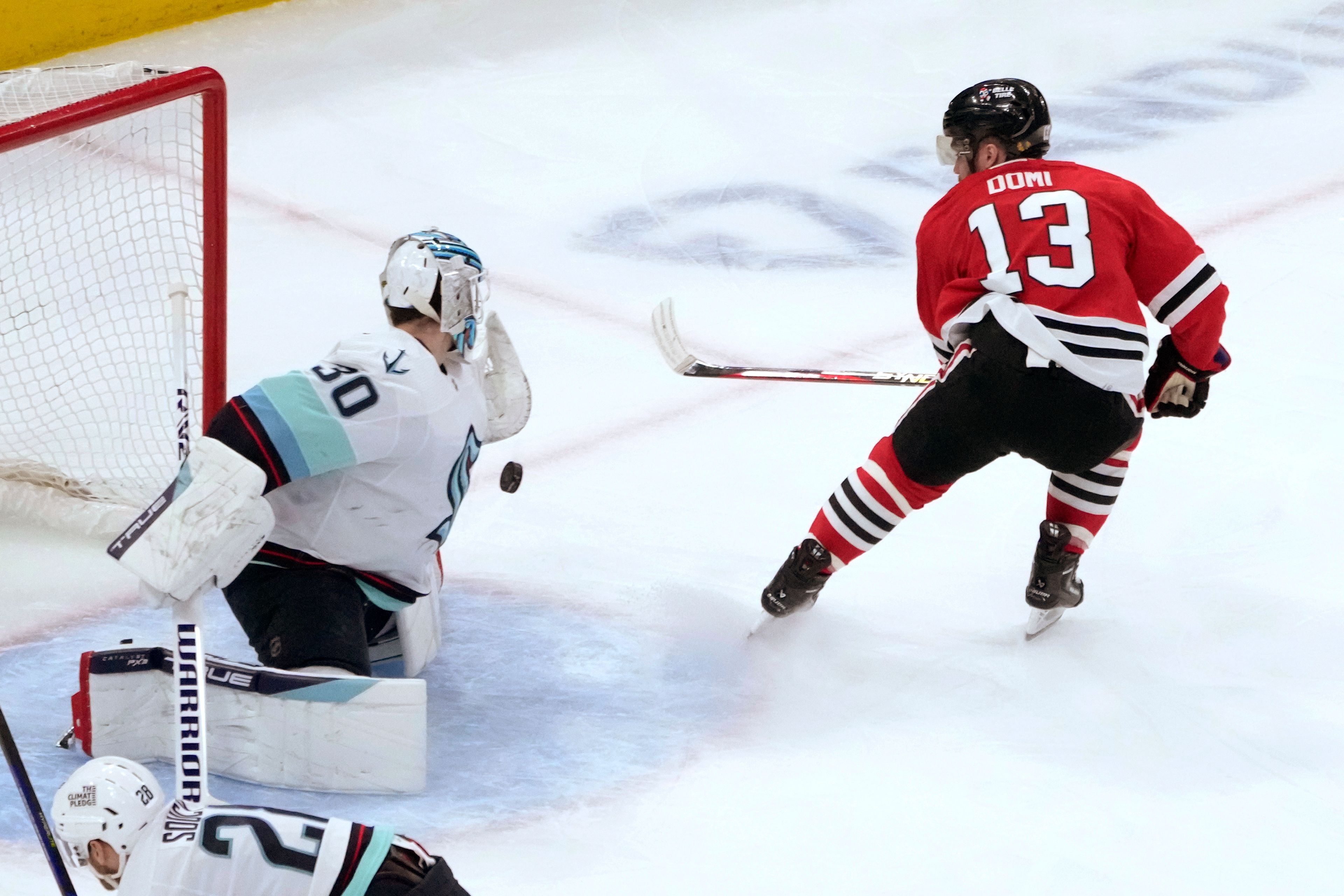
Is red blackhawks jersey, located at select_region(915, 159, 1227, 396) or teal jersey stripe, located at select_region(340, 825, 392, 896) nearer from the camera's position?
teal jersey stripe, located at select_region(340, 825, 392, 896)

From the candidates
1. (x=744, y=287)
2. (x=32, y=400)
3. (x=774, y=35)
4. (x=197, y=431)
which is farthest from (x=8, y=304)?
(x=774, y=35)

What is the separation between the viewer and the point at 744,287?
389 cm

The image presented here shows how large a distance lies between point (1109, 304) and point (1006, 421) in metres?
0.22

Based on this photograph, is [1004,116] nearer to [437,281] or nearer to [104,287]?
[437,281]

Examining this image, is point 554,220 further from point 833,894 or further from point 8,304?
point 833,894

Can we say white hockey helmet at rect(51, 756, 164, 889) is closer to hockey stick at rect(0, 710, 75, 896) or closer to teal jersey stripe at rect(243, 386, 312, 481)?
hockey stick at rect(0, 710, 75, 896)

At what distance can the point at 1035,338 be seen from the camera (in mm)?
2205

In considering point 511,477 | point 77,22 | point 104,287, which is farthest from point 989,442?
point 77,22

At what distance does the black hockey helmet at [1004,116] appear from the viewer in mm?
2350

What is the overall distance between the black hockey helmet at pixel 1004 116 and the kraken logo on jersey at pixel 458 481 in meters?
0.87

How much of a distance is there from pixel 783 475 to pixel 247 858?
1.78 metres

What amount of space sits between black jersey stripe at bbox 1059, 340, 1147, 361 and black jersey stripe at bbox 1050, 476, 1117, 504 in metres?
0.27

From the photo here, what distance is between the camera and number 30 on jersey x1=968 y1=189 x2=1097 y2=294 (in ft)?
7.25

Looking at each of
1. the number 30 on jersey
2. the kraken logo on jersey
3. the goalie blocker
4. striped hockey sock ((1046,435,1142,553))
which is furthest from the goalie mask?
striped hockey sock ((1046,435,1142,553))
